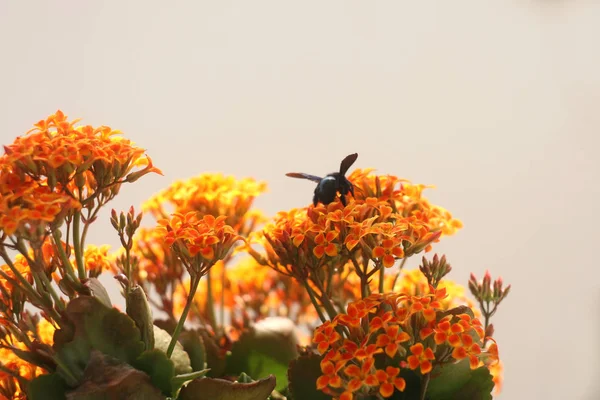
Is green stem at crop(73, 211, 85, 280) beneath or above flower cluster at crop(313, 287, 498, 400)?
above

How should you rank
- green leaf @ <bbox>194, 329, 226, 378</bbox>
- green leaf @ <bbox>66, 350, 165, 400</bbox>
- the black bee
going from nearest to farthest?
1. green leaf @ <bbox>66, 350, 165, 400</bbox>
2. the black bee
3. green leaf @ <bbox>194, 329, 226, 378</bbox>

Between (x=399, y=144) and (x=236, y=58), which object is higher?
(x=236, y=58)

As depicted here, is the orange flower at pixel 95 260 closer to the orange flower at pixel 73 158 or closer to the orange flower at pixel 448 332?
the orange flower at pixel 73 158

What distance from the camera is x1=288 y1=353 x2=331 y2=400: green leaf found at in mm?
547

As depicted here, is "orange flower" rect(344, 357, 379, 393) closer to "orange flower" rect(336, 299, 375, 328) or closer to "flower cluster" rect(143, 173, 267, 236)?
"orange flower" rect(336, 299, 375, 328)

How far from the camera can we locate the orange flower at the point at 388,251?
51cm

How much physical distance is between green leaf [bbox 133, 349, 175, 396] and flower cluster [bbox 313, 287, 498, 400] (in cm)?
11

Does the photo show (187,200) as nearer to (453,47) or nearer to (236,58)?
(236,58)

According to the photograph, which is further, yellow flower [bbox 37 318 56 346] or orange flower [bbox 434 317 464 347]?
yellow flower [bbox 37 318 56 346]

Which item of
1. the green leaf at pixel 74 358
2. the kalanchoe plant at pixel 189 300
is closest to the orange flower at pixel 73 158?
the kalanchoe plant at pixel 189 300

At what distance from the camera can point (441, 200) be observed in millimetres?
1773

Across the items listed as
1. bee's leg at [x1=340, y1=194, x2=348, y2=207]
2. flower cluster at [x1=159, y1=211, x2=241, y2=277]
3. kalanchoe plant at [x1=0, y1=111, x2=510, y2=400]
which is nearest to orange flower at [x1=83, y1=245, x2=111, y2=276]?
kalanchoe plant at [x1=0, y1=111, x2=510, y2=400]

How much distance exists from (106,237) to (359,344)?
133 cm

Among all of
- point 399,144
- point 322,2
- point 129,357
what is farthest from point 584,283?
point 129,357
